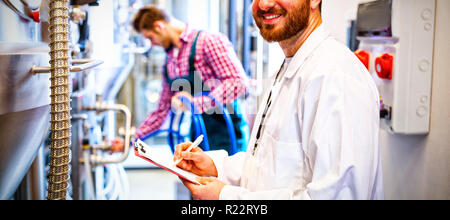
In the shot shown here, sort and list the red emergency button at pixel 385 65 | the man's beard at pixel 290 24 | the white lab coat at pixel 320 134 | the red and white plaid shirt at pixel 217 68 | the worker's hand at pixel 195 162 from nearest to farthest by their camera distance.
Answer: the white lab coat at pixel 320 134 < the man's beard at pixel 290 24 < the worker's hand at pixel 195 162 < the red emergency button at pixel 385 65 < the red and white plaid shirt at pixel 217 68

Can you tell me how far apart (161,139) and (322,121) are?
325 cm

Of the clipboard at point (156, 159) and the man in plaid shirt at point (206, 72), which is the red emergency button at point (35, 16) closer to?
the clipboard at point (156, 159)

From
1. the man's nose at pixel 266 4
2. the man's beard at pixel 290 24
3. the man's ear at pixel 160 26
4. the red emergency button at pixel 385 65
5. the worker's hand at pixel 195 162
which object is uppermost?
the man's ear at pixel 160 26

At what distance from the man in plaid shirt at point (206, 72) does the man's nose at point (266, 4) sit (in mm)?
615

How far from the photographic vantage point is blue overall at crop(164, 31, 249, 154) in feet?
5.16

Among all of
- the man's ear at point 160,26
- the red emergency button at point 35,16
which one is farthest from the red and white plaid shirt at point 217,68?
the red emergency button at point 35,16

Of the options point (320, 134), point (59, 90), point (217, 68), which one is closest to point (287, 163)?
point (320, 134)

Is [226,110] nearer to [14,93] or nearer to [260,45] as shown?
[260,45]

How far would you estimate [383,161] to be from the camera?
159 cm

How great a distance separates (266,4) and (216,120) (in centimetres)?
67

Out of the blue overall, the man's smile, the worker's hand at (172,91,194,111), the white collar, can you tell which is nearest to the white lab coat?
the white collar

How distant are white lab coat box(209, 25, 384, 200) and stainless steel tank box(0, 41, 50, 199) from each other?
53cm

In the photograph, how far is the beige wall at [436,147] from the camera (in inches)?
46.9

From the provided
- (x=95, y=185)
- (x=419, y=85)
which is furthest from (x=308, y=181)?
(x=95, y=185)
